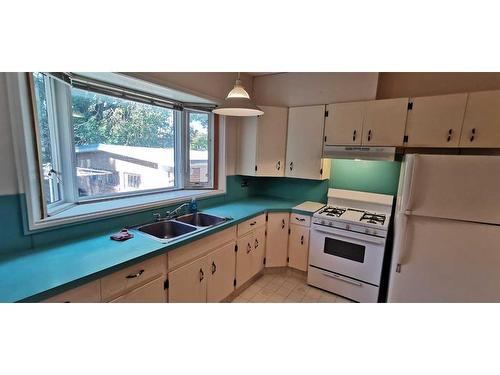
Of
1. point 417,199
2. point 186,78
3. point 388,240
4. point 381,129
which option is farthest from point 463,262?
point 186,78

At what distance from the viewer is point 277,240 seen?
2.80 metres

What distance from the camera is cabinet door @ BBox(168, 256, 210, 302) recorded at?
66.4 inches

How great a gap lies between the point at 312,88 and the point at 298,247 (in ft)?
6.43

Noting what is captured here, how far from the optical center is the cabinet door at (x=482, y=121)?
76.6 inches

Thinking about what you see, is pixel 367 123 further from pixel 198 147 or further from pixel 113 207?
pixel 113 207

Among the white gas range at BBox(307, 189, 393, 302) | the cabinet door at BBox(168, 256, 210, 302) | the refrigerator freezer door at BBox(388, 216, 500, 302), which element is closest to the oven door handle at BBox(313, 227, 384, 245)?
the white gas range at BBox(307, 189, 393, 302)

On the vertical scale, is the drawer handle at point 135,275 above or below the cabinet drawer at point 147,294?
above

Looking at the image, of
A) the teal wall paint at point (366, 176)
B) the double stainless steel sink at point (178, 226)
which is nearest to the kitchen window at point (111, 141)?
the double stainless steel sink at point (178, 226)

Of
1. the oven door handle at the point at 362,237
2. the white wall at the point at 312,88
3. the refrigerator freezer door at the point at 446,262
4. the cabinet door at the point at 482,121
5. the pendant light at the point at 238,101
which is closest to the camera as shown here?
the refrigerator freezer door at the point at 446,262

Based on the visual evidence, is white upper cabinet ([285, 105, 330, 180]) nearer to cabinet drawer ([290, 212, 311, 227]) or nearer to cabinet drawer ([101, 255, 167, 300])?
cabinet drawer ([290, 212, 311, 227])

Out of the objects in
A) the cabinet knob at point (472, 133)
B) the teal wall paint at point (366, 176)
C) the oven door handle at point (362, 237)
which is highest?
the cabinet knob at point (472, 133)

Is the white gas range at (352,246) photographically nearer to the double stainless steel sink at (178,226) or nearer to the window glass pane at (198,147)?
the double stainless steel sink at (178,226)

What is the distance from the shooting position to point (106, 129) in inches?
80.7

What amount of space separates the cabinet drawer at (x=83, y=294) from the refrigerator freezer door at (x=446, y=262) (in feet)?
6.95
